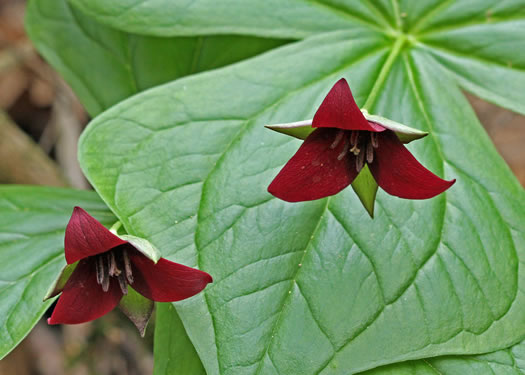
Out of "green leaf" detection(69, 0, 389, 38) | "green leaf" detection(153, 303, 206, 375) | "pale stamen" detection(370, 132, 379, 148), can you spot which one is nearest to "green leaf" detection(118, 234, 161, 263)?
"green leaf" detection(153, 303, 206, 375)

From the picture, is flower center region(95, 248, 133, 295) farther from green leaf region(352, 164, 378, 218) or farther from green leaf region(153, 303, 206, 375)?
green leaf region(352, 164, 378, 218)

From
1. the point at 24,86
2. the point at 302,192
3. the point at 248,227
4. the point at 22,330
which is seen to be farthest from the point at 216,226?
the point at 24,86

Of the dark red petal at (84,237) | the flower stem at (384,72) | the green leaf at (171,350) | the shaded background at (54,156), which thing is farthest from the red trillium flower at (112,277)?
the shaded background at (54,156)

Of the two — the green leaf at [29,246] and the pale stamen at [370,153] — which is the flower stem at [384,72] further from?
the green leaf at [29,246]

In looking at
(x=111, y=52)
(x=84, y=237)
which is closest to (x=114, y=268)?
(x=84, y=237)

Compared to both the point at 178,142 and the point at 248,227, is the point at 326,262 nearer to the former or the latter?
the point at 248,227

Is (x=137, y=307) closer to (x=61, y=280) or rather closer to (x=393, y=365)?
(x=61, y=280)

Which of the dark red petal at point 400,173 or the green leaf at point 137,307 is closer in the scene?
the dark red petal at point 400,173
